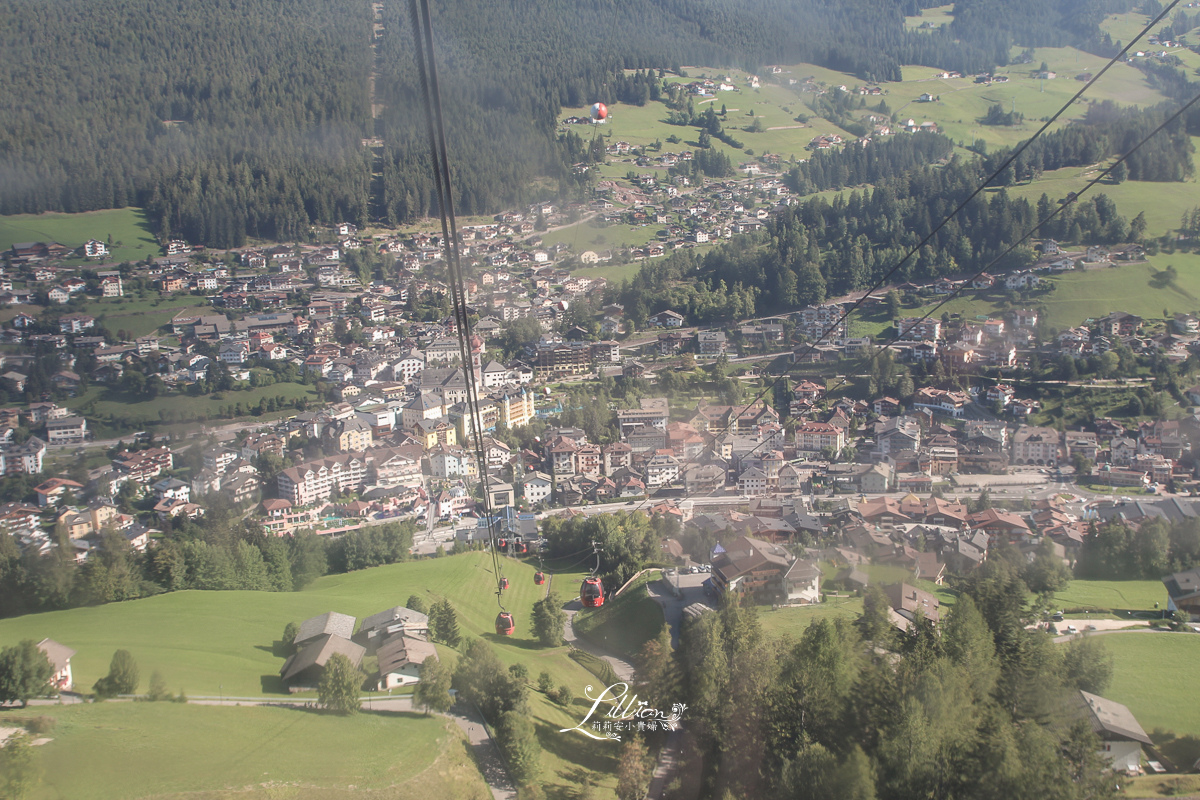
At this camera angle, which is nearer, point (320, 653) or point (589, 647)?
point (320, 653)

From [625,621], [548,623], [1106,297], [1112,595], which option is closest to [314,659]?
[548,623]

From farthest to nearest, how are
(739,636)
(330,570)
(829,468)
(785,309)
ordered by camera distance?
(785,309), (829,468), (330,570), (739,636)

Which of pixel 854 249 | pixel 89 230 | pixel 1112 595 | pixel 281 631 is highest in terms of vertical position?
pixel 89 230

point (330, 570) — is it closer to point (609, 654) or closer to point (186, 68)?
point (609, 654)

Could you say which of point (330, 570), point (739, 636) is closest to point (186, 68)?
point (330, 570)

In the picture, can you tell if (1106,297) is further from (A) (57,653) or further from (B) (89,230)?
(B) (89,230)

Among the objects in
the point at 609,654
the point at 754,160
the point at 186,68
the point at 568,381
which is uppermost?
the point at 186,68

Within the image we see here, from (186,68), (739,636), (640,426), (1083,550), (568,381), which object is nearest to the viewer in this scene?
(739,636)
